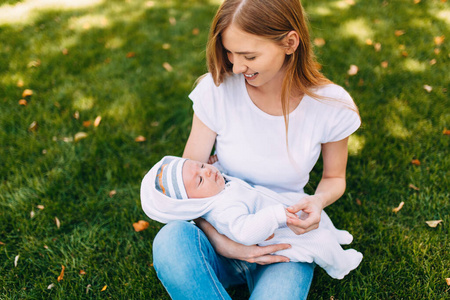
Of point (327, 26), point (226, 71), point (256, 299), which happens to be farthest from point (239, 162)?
point (327, 26)

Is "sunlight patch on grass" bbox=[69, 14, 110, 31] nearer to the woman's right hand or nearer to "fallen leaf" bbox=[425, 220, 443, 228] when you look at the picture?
the woman's right hand

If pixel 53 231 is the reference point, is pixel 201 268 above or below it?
above

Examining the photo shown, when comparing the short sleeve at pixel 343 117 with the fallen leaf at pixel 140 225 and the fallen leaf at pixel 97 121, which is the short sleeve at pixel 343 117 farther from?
the fallen leaf at pixel 97 121

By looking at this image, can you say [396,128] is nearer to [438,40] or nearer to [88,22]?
[438,40]

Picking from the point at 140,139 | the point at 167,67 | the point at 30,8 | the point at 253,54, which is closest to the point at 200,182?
the point at 253,54

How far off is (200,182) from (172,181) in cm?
16

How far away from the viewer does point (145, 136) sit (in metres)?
3.45

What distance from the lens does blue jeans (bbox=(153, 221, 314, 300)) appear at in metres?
1.77


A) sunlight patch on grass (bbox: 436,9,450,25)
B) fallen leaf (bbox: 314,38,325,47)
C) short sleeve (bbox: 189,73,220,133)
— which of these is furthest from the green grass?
short sleeve (bbox: 189,73,220,133)

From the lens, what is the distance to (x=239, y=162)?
→ 7.09 feet

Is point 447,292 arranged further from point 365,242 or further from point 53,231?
point 53,231

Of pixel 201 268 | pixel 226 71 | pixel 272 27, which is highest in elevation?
pixel 272 27

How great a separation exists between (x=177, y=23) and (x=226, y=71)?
302 cm

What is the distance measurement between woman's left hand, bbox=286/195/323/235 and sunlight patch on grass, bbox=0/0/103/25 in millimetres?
4748
